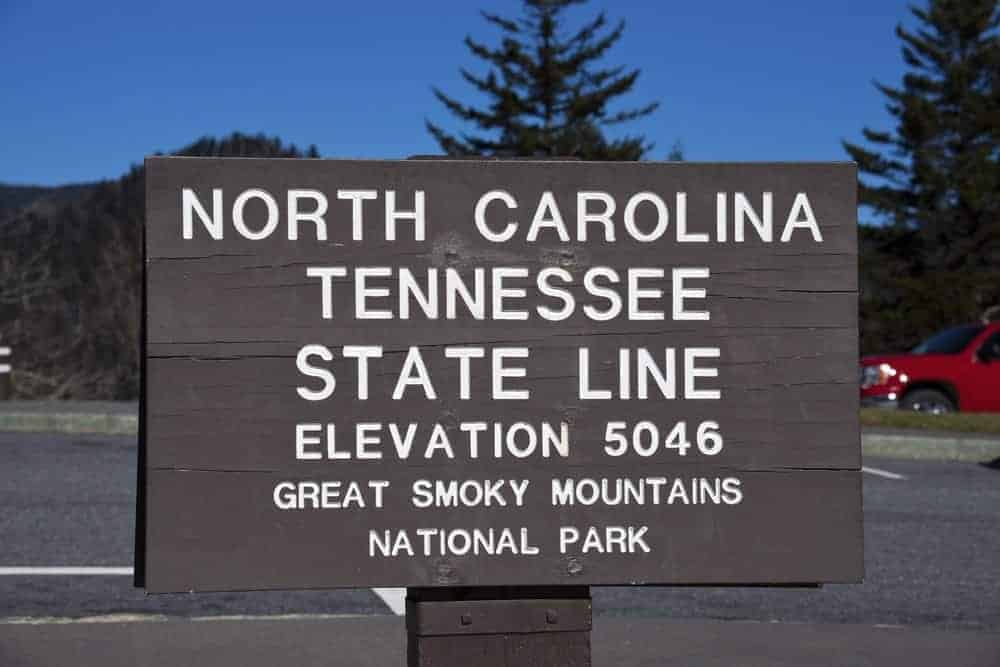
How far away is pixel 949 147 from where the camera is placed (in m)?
54.8

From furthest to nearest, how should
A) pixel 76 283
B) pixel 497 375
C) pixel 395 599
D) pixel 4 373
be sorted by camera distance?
pixel 76 283
pixel 4 373
pixel 395 599
pixel 497 375

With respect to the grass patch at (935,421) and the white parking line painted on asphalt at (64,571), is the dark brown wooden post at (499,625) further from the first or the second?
the grass patch at (935,421)

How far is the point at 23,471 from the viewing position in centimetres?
1080

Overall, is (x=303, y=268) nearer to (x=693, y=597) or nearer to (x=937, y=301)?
(x=693, y=597)

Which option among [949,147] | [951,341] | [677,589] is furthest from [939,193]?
[677,589]

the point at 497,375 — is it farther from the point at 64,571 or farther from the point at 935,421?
the point at 935,421

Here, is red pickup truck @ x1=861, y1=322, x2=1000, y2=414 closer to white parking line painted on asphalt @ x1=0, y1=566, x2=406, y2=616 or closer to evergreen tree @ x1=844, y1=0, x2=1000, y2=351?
white parking line painted on asphalt @ x1=0, y1=566, x2=406, y2=616

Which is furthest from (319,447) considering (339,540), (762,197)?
(762,197)

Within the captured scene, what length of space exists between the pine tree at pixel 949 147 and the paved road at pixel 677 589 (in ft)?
147

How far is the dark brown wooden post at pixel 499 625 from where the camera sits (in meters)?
2.81

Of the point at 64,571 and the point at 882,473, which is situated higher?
the point at 882,473

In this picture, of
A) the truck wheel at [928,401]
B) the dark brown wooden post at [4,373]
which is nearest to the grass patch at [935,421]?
the truck wheel at [928,401]

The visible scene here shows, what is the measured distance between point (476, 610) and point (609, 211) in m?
0.83

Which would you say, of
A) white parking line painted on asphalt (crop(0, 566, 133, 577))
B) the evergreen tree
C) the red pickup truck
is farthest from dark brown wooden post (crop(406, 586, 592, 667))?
the evergreen tree
